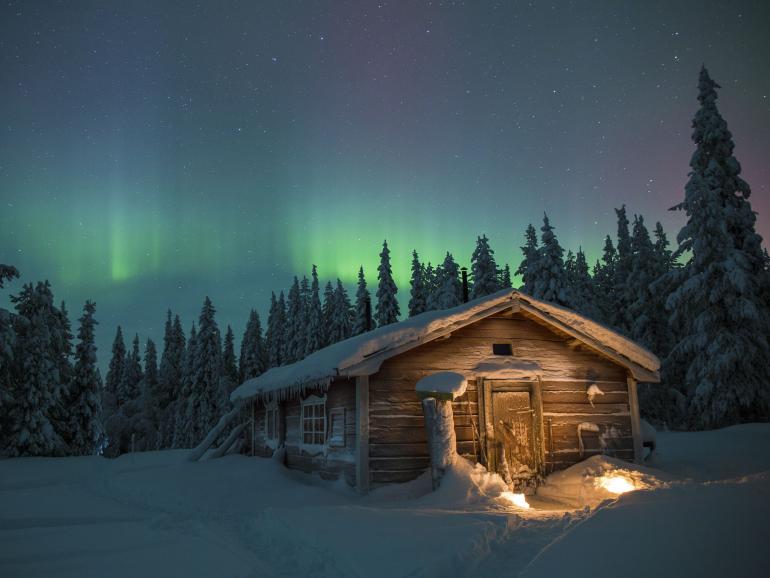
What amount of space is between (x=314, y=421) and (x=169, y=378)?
210 ft

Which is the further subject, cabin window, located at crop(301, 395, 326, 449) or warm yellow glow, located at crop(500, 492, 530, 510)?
cabin window, located at crop(301, 395, 326, 449)

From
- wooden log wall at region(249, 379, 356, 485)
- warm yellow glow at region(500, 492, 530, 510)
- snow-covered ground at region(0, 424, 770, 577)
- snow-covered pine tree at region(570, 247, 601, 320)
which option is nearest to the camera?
snow-covered ground at region(0, 424, 770, 577)

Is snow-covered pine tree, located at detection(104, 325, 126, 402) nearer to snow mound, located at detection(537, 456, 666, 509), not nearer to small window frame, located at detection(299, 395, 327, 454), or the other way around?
small window frame, located at detection(299, 395, 327, 454)

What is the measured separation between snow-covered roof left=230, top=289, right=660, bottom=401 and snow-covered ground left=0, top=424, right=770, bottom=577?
271 cm

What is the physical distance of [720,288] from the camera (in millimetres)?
23219

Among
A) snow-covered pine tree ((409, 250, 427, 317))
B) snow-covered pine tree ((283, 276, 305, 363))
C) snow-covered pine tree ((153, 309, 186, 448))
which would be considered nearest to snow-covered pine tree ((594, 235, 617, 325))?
snow-covered pine tree ((409, 250, 427, 317))


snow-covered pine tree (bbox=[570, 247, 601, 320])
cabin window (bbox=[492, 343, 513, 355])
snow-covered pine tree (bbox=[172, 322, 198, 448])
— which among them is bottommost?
snow-covered pine tree (bbox=[172, 322, 198, 448])

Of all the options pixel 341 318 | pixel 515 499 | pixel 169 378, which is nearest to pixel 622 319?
pixel 341 318

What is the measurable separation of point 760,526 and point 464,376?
8150 mm

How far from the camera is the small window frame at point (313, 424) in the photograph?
1478 cm

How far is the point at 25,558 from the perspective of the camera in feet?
22.6

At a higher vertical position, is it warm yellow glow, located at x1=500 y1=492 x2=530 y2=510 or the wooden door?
the wooden door

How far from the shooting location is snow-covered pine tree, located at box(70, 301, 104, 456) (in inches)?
1289

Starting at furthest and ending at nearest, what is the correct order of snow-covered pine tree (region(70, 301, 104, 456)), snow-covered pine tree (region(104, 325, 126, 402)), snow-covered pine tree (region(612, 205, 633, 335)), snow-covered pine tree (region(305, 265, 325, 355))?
1. snow-covered pine tree (region(104, 325, 126, 402))
2. snow-covered pine tree (region(305, 265, 325, 355))
3. snow-covered pine tree (region(612, 205, 633, 335))
4. snow-covered pine tree (region(70, 301, 104, 456))
